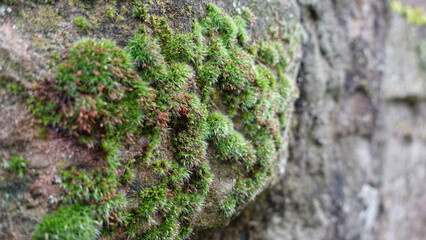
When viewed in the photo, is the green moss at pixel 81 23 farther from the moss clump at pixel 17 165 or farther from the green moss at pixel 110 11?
the moss clump at pixel 17 165

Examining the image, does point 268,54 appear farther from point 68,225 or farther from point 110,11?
point 68,225

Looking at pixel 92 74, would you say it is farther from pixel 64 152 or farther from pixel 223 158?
pixel 223 158

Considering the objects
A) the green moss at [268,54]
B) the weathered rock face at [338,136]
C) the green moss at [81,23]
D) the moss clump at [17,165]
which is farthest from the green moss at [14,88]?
the weathered rock face at [338,136]

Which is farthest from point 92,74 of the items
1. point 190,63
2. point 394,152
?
point 394,152

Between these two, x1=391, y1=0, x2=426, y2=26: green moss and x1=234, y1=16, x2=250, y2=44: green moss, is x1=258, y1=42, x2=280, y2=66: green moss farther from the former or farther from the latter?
x1=391, y1=0, x2=426, y2=26: green moss

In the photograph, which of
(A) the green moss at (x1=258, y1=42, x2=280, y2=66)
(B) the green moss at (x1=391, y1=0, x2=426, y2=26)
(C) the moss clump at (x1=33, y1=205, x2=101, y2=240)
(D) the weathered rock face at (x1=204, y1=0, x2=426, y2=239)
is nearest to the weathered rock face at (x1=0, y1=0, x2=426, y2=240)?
(D) the weathered rock face at (x1=204, y1=0, x2=426, y2=239)

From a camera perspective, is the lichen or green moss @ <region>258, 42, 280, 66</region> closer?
the lichen

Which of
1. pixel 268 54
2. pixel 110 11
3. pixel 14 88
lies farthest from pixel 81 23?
pixel 268 54
